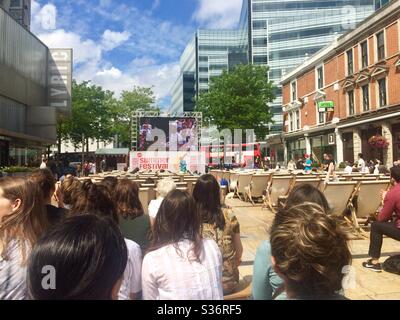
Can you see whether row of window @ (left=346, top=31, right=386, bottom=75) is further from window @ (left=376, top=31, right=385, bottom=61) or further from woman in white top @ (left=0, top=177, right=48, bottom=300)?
woman in white top @ (left=0, top=177, right=48, bottom=300)

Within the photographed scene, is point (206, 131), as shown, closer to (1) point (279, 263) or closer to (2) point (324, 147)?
(2) point (324, 147)

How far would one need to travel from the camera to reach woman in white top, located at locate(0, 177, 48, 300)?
172 cm

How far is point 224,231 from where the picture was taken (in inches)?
116

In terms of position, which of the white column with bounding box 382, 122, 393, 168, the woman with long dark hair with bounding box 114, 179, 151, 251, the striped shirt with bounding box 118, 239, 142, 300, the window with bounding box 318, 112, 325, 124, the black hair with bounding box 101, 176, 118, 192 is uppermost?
the window with bounding box 318, 112, 325, 124

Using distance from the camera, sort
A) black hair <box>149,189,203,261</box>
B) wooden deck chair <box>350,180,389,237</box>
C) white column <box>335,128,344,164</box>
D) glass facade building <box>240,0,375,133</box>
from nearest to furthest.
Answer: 1. black hair <box>149,189,203,261</box>
2. wooden deck chair <box>350,180,389,237</box>
3. white column <box>335,128,344,164</box>
4. glass facade building <box>240,0,375,133</box>

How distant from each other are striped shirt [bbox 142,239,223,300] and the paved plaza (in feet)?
1.28

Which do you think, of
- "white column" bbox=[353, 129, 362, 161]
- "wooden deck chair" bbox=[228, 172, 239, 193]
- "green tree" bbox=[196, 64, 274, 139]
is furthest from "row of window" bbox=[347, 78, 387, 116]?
"wooden deck chair" bbox=[228, 172, 239, 193]

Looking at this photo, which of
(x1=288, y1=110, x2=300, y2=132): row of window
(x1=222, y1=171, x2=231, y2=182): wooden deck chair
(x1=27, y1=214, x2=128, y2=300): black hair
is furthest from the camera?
(x1=288, y1=110, x2=300, y2=132): row of window

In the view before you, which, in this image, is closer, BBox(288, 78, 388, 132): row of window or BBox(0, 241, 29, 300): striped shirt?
BBox(0, 241, 29, 300): striped shirt

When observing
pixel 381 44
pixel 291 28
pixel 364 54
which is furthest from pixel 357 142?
pixel 291 28

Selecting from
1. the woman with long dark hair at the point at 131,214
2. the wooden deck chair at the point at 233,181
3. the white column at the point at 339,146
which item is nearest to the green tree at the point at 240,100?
the white column at the point at 339,146

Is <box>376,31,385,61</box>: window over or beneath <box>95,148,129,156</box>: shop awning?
over

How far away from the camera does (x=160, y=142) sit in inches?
1014
